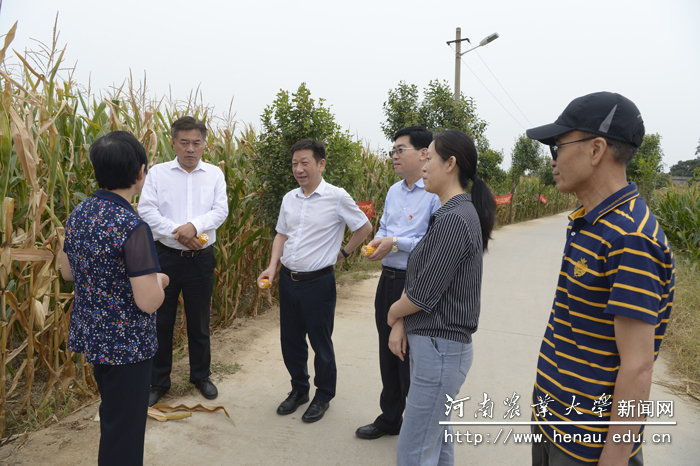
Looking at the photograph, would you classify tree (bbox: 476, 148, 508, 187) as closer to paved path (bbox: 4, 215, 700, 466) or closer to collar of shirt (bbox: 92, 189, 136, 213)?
paved path (bbox: 4, 215, 700, 466)

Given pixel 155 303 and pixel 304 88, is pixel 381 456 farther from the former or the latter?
pixel 304 88

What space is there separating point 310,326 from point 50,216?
1964 millimetres

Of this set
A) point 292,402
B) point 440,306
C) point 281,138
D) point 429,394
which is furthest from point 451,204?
point 281,138

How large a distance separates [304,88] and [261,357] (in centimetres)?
305

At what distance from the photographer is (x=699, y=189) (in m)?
9.84

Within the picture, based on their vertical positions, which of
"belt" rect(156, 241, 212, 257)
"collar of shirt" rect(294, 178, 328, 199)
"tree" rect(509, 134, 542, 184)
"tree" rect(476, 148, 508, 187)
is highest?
"tree" rect(509, 134, 542, 184)

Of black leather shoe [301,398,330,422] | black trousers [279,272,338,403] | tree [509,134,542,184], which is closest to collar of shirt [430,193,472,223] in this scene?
black trousers [279,272,338,403]

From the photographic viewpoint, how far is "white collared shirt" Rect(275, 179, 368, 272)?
10.5ft

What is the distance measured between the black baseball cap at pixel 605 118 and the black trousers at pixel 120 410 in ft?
6.62

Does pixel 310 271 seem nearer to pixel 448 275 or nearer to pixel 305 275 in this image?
pixel 305 275

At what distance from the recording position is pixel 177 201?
3367mm

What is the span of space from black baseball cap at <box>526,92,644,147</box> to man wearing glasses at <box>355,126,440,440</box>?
143 centimetres

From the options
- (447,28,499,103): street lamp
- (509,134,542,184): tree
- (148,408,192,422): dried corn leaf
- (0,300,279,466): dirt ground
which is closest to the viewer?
(0,300,279,466): dirt ground

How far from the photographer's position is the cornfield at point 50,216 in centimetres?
252
